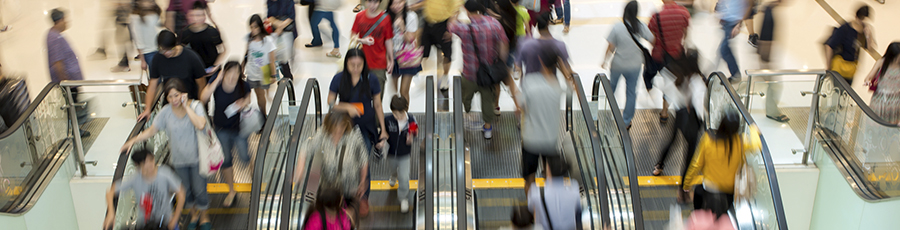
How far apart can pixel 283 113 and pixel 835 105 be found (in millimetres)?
4880

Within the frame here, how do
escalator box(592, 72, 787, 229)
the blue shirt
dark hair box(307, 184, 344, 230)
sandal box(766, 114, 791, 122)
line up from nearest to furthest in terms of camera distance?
dark hair box(307, 184, 344, 230)
escalator box(592, 72, 787, 229)
the blue shirt
sandal box(766, 114, 791, 122)

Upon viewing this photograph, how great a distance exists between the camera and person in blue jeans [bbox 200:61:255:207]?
5.04 metres

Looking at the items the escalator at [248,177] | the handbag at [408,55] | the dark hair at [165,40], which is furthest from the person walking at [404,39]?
the dark hair at [165,40]

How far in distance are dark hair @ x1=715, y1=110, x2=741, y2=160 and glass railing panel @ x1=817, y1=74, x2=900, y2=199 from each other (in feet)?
6.81

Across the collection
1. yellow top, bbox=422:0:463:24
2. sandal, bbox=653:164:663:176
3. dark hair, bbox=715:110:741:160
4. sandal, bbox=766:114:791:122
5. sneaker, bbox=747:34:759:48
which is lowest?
sandal, bbox=653:164:663:176

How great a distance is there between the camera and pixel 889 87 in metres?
5.62

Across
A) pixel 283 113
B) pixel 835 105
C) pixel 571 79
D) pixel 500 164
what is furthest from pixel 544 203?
pixel 835 105

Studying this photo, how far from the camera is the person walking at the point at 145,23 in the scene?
690cm

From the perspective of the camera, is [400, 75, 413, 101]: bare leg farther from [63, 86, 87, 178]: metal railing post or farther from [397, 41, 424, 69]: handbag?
[63, 86, 87, 178]: metal railing post

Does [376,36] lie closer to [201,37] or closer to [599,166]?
[201,37]

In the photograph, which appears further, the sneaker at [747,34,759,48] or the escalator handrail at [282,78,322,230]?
the sneaker at [747,34,759,48]

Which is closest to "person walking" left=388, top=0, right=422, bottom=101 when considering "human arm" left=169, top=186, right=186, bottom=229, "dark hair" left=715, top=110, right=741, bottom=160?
"human arm" left=169, top=186, right=186, bottom=229

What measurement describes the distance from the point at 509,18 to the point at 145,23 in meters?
3.72

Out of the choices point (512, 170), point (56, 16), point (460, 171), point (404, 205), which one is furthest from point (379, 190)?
point (56, 16)
